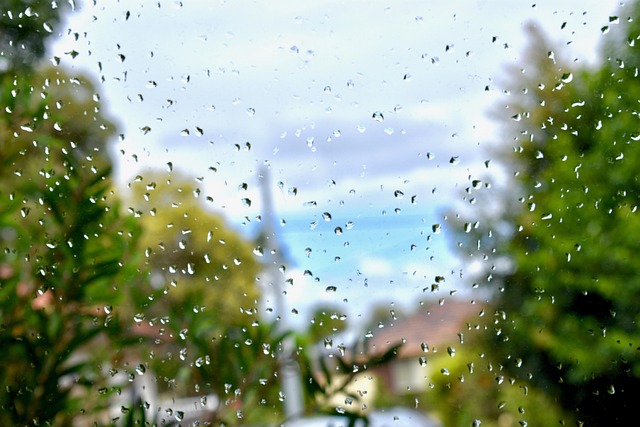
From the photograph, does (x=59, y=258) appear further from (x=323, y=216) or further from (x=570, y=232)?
(x=570, y=232)

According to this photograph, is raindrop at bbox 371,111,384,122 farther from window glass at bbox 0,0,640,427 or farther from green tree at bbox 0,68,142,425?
green tree at bbox 0,68,142,425

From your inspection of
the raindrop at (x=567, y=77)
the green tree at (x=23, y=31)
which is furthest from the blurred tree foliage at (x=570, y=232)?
the green tree at (x=23, y=31)

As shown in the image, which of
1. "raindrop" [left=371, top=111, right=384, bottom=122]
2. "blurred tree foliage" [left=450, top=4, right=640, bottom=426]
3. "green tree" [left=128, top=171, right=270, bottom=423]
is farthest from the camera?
"green tree" [left=128, top=171, right=270, bottom=423]

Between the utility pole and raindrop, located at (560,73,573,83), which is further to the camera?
the utility pole

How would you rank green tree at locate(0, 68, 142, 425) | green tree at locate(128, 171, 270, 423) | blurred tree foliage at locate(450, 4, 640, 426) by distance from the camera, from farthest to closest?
green tree at locate(0, 68, 142, 425) < green tree at locate(128, 171, 270, 423) < blurred tree foliage at locate(450, 4, 640, 426)

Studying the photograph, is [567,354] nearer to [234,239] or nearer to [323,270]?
[323,270]

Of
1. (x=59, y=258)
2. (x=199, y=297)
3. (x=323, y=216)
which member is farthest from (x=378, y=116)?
(x=59, y=258)

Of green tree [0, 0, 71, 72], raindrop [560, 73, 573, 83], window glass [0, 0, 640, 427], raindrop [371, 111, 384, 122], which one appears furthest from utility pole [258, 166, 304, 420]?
green tree [0, 0, 71, 72]

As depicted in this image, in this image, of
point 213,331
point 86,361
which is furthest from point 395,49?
point 86,361
